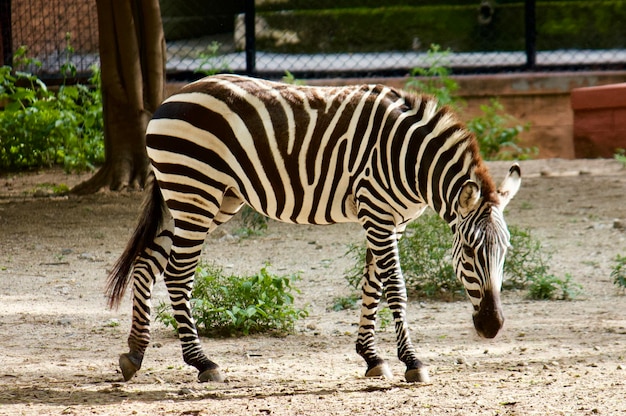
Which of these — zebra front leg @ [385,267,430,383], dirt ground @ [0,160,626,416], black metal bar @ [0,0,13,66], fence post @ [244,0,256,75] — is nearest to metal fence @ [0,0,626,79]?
black metal bar @ [0,0,13,66]

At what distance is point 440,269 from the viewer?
23.7ft

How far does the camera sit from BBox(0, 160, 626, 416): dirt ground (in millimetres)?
4797

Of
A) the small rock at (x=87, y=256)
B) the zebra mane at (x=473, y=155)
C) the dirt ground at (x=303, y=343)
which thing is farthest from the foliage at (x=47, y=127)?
the zebra mane at (x=473, y=155)

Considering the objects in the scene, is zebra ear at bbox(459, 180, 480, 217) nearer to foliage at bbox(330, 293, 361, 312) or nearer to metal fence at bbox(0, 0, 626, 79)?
foliage at bbox(330, 293, 361, 312)

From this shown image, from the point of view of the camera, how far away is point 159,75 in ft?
34.2

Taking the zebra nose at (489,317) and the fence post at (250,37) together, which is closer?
the zebra nose at (489,317)

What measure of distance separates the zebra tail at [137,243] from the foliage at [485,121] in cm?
658

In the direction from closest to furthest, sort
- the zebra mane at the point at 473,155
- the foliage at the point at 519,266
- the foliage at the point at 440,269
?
the zebra mane at the point at 473,155, the foliage at the point at 440,269, the foliage at the point at 519,266

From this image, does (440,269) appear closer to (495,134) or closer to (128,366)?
(128,366)

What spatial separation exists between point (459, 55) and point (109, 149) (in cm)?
587

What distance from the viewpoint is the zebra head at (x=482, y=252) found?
15.6 feet

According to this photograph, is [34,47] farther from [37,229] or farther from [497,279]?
[497,279]

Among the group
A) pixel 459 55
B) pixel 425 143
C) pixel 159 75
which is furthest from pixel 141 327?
pixel 459 55

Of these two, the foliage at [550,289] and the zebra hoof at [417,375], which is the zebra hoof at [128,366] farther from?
the foliage at [550,289]
